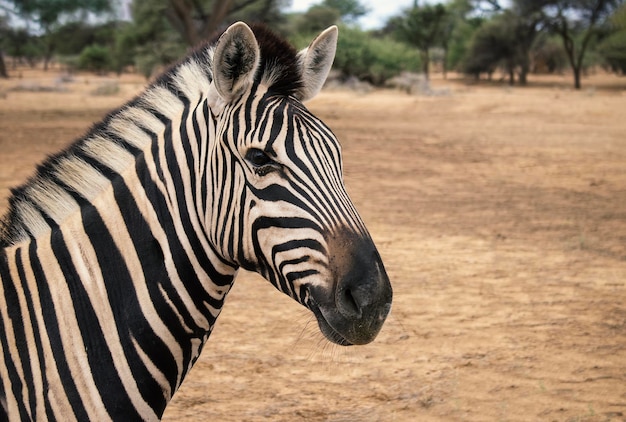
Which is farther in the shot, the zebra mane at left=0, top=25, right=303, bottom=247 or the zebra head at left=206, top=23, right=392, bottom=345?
the zebra mane at left=0, top=25, right=303, bottom=247

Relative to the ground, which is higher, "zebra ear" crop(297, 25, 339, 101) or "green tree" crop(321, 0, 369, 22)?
"green tree" crop(321, 0, 369, 22)

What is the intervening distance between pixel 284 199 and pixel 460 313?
3.73 metres

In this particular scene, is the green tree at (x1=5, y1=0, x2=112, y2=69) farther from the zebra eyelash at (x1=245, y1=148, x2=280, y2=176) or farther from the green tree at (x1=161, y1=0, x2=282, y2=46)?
the zebra eyelash at (x1=245, y1=148, x2=280, y2=176)

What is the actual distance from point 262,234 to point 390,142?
517 inches

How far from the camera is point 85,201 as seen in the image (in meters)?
2.06

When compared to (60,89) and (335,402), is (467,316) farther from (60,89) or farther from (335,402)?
(60,89)

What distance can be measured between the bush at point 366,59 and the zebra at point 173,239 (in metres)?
32.6

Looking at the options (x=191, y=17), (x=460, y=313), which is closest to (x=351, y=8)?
(x=191, y=17)

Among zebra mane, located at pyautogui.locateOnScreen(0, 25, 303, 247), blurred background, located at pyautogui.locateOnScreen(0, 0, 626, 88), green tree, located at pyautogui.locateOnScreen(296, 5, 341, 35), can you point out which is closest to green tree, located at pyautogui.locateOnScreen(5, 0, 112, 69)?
blurred background, located at pyautogui.locateOnScreen(0, 0, 626, 88)

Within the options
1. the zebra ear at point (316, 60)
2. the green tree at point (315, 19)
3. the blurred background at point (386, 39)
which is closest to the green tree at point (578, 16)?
the blurred background at point (386, 39)

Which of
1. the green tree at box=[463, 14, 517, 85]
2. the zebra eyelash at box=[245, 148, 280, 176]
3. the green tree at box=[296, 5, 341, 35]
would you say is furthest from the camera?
the green tree at box=[296, 5, 341, 35]

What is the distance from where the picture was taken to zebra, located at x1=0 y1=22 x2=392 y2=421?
1831mm

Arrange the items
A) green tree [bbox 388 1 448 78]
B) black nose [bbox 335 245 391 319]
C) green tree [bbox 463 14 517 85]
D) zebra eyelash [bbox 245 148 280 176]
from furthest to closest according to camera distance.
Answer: green tree [bbox 388 1 448 78] → green tree [bbox 463 14 517 85] → zebra eyelash [bbox 245 148 280 176] → black nose [bbox 335 245 391 319]

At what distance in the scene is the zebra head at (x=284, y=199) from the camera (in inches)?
69.7
